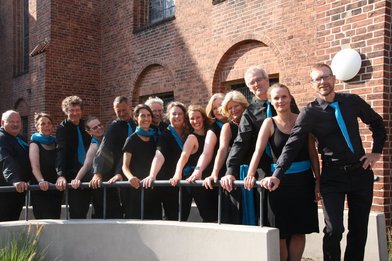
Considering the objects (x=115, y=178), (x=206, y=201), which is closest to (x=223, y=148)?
(x=206, y=201)

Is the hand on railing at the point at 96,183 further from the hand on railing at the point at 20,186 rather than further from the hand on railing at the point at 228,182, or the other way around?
Result: the hand on railing at the point at 228,182

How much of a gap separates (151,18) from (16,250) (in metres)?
7.56

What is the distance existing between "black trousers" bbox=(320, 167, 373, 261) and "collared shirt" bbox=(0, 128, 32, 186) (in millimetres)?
2961

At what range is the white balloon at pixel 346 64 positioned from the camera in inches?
190

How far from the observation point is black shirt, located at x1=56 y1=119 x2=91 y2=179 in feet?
15.2

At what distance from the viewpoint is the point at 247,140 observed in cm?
358

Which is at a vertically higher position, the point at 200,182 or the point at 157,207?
the point at 200,182

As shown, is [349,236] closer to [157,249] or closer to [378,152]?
[378,152]

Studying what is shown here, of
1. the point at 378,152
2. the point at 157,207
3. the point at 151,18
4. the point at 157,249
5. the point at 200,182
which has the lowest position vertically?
the point at 157,249

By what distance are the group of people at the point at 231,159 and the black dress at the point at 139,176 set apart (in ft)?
0.03

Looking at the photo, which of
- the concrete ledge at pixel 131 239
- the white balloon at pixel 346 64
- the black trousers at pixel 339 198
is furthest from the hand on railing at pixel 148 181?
the white balloon at pixel 346 64

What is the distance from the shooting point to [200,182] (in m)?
3.84

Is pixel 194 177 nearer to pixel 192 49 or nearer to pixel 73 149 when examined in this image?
pixel 73 149

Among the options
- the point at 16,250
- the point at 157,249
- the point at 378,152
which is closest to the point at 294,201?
the point at 378,152
